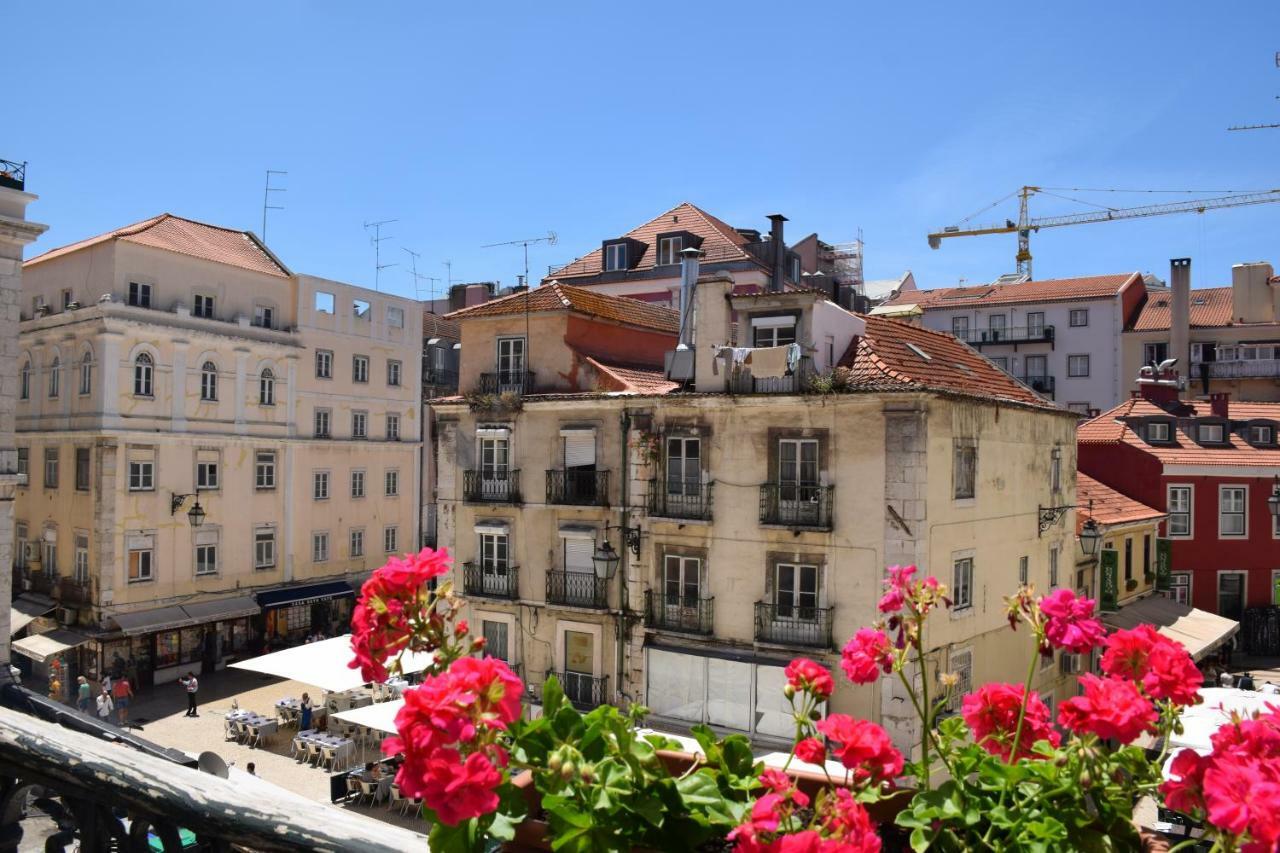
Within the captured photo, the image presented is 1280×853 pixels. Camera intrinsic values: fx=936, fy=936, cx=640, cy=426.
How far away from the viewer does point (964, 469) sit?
19.2 meters

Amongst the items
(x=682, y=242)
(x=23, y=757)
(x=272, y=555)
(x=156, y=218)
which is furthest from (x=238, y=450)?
(x=23, y=757)

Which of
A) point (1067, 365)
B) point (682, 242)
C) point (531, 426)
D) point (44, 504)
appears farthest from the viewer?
point (1067, 365)

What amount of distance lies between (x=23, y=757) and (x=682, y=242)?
36325 mm

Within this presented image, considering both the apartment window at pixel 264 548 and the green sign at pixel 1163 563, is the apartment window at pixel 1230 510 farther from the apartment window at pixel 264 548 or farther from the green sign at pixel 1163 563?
the apartment window at pixel 264 548

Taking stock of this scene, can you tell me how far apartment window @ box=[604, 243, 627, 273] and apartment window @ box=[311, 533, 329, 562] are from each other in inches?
619

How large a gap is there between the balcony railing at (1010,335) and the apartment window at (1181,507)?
19.2m

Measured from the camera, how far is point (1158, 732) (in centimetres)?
292

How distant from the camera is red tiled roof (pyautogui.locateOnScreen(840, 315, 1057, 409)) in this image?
731 inches

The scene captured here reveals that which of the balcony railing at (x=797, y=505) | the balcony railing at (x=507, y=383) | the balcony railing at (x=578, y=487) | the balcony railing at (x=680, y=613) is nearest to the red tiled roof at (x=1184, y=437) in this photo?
the balcony railing at (x=797, y=505)

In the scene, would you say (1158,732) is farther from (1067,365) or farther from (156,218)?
(1067,365)

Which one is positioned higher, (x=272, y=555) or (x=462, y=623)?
(x=462, y=623)

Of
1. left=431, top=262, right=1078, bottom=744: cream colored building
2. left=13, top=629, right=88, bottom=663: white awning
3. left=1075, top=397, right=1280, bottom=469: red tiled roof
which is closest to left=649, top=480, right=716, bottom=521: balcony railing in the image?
left=431, top=262, right=1078, bottom=744: cream colored building

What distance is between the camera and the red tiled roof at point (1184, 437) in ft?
106

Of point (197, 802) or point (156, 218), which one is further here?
point (156, 218)
